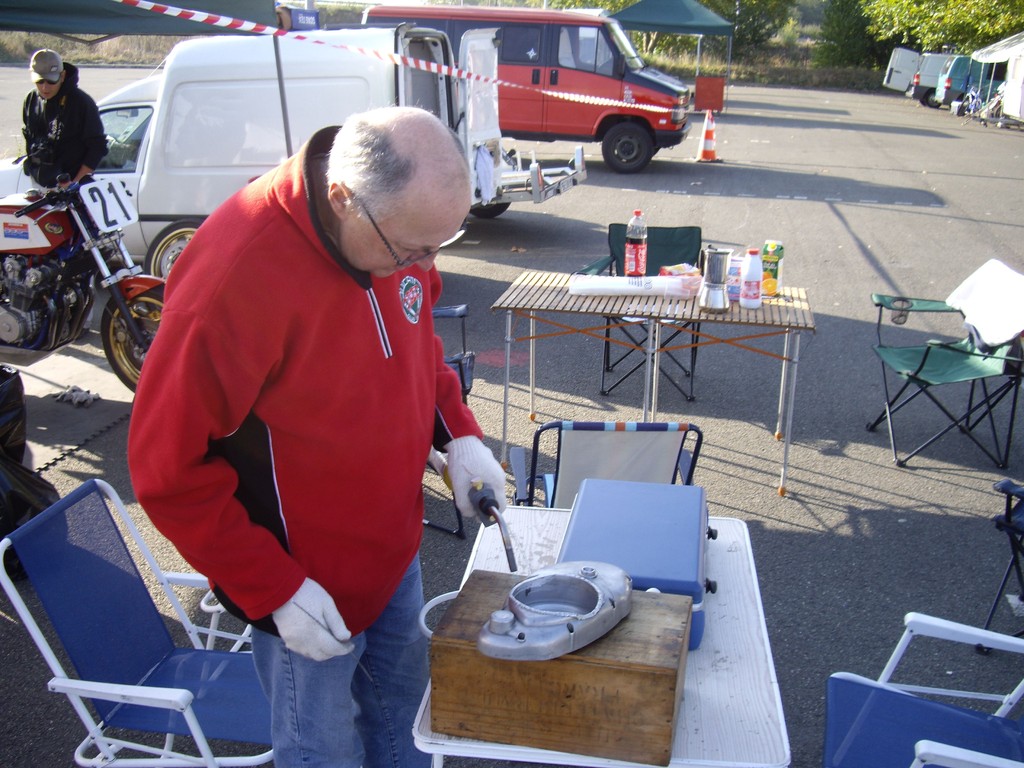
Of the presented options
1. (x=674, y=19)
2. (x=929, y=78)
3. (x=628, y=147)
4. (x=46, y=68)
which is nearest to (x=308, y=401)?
(x=46, y=68)

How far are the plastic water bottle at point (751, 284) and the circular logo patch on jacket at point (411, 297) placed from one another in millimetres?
2797

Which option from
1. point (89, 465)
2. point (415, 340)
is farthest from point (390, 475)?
point (89, 465)

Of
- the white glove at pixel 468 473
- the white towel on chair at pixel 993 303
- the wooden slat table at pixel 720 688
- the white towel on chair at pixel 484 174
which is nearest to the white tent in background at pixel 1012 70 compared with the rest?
the white towel on chair at pixel 484 174

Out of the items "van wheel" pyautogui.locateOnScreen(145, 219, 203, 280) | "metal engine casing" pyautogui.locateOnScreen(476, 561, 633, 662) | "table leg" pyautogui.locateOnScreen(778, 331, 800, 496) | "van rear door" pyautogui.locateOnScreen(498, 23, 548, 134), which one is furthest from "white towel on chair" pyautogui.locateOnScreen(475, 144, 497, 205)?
"metal engine casing" pyautogui.locateOnScreen(476, 561, 633, 662)

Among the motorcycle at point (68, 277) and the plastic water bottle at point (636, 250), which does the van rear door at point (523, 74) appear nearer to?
the motorcycle at point (68, 277)

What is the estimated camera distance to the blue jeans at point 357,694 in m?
1.74

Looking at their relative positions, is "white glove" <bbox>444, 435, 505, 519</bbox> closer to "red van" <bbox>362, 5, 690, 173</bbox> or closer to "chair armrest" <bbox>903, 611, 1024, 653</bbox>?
"chair armrest" <bbox>903, 611, 1024, 653</bbox>

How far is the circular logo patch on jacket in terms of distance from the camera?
70.2 inches

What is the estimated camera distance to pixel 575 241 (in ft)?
30.1

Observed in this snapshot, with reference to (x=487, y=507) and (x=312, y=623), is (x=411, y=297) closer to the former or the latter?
(x=487, y=507)

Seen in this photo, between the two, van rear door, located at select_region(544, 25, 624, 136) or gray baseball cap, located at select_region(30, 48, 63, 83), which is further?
van rear door, located at select_region(544, 25, 624, 136)

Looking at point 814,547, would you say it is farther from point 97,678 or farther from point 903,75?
point 903,75

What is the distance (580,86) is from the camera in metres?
12.6

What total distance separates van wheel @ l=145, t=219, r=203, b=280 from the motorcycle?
1.33 meters
